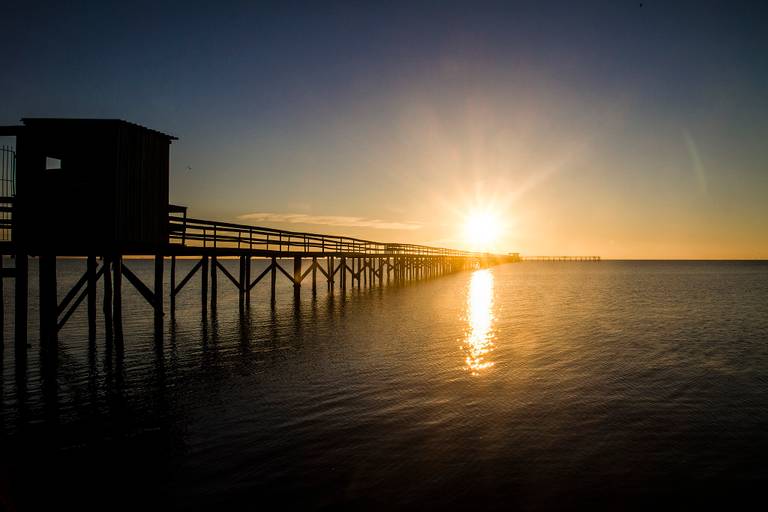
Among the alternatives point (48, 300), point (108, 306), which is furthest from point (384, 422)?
point (108, 306)

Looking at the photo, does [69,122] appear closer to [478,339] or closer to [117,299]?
[117,299]

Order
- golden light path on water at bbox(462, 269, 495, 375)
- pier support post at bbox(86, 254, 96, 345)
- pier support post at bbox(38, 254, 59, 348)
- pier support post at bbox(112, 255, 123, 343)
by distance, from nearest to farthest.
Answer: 1. golden light path on water at bbox(462, 269, 495, 375)
2. pier support post at bbox(38, 254, 59, 348)
3. pier support post at bbox(112, 255, 123, 343)
4. pier support post at bbox(86, 254, 96, 345)

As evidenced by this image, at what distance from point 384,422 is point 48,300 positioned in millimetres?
11032

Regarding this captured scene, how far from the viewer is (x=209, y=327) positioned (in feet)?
57.1

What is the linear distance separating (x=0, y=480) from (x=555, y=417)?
24.3 feet

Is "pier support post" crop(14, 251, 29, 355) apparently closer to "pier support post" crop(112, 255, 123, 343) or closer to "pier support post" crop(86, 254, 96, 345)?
"pier support post" crop(86, 254, 96, 345)

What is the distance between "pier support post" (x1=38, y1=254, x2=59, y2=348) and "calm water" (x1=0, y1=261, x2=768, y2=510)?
1.78ft

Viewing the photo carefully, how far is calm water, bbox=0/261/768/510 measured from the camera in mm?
5258

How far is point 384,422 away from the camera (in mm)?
7227

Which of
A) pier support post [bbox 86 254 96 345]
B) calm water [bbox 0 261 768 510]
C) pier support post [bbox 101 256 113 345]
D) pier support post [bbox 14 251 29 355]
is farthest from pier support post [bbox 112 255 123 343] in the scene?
pier support post [bbox 14 251 29 355]

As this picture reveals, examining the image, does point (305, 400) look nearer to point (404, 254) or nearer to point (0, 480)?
point (0, 480)

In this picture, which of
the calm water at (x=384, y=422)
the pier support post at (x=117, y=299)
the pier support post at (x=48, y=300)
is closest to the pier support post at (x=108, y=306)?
the pier support post at (x=117, y=299)

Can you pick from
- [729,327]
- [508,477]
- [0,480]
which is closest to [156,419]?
[0,480]

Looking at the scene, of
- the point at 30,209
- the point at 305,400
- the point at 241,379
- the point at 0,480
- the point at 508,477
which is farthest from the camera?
the point at 30,209
